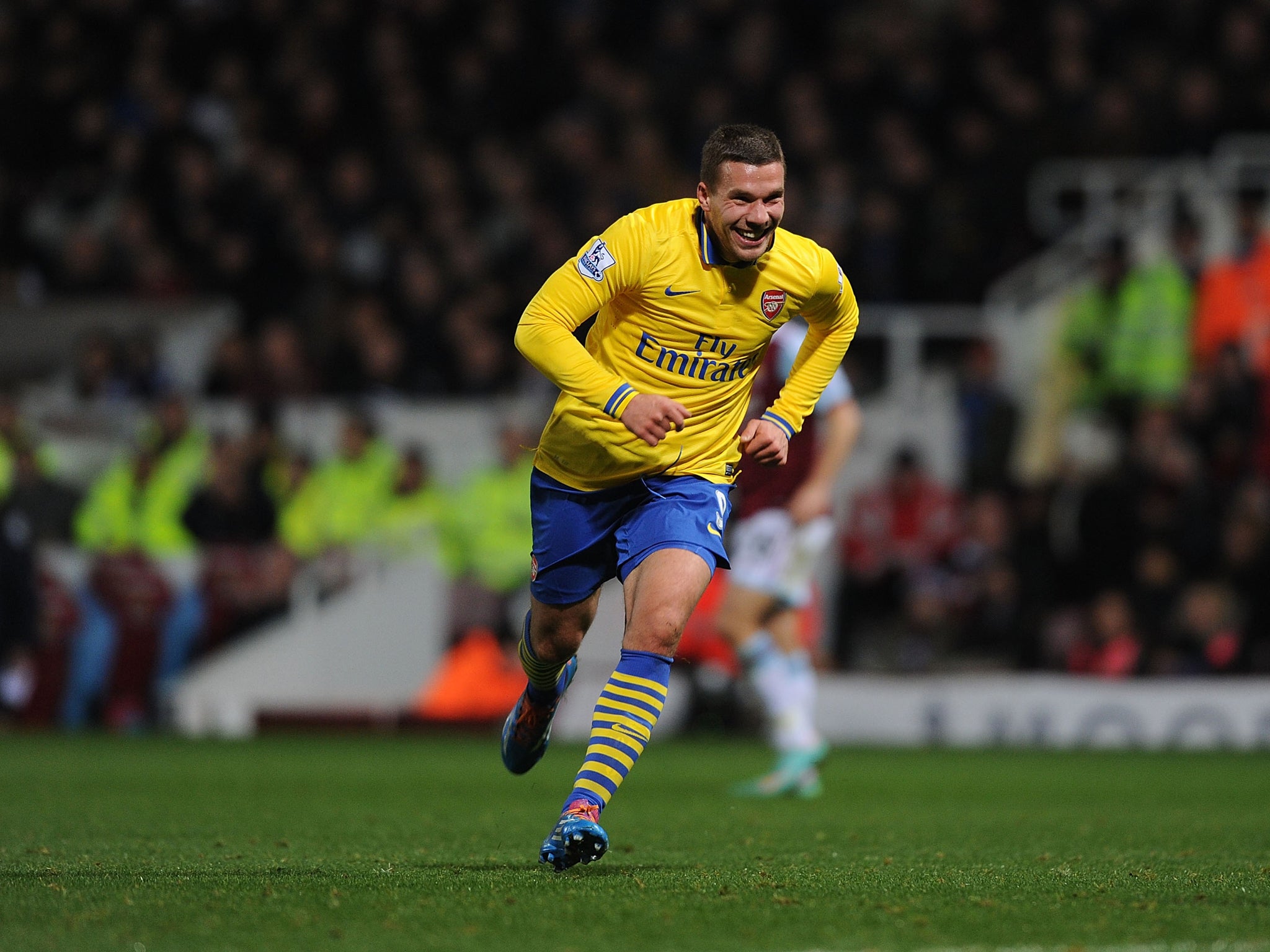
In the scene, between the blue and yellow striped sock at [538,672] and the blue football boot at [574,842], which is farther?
the blue and yellow striped sock at [538,672]

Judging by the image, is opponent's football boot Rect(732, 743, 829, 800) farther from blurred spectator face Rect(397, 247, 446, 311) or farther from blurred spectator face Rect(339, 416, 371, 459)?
blurred spectator face Rect(397, 247, 446, 311)

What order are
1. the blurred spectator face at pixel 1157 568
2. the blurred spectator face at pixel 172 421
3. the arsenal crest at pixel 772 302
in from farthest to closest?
the blurred spectator face at pixel 172 421, the blurred spectator face at pixel 1157 568, the arsenal crest at pixel 772 302

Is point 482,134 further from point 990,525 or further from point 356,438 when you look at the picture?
point 990,525

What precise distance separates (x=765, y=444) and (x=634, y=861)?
1290 mm

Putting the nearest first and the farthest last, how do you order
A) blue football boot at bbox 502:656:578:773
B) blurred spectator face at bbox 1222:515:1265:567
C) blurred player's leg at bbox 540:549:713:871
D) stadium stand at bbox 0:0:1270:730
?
1. blurred player's leg at bbox 540:549:713:871
2. blue football boot at bbox 502:656:578:773
3. blurred spectator face at bbox 1222:515:1265:567
4. stadium stand at bbox 0:0:1270:730

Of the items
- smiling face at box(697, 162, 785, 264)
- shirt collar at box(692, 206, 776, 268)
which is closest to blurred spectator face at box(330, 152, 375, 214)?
shirt collar at box(692, 206, 776, 268)

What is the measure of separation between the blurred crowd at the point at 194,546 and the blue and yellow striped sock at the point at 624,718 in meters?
8.52

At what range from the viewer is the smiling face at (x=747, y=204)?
5.66 m

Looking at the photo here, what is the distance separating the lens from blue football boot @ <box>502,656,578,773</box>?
6.71 m

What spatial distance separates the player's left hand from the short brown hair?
737mm

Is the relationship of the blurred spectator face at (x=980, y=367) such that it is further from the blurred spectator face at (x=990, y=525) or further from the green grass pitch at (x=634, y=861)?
the green grass pitch at (x=634, y=861)

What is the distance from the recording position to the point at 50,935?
4062 mm

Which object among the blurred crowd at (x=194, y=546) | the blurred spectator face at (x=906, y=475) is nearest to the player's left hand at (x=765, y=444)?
the blurred crowd at (x=194, y=546)

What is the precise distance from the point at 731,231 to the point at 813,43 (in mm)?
13981
